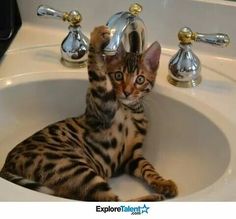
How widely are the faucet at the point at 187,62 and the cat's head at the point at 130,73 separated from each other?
4cm

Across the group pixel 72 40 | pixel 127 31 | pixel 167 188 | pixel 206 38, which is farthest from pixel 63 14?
pixel 167 188

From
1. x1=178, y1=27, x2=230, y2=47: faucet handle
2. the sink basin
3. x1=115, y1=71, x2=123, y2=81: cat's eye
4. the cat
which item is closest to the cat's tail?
the cat

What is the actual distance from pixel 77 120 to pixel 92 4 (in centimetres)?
24

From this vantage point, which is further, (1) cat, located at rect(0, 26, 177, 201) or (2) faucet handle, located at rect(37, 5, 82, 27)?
(2) faucet handle, located at rect(37, 5, 82, 27)

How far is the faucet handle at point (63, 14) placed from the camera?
→ 0.89m

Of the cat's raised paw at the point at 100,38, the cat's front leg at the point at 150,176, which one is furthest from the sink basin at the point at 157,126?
the cat's raised paw at the point at 100,38

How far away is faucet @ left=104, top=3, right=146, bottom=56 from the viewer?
77 centimetres

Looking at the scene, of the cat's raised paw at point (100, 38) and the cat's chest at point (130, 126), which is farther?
the cat's chest at point (130, 126)

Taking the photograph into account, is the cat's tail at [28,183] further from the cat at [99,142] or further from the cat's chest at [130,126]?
the cat's chest at [130,126]

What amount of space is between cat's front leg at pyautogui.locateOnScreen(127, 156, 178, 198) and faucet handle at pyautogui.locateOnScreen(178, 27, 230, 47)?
233 mm

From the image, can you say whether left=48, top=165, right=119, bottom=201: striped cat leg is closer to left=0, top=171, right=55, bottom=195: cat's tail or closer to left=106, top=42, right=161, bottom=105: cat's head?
left=0, top=171, right=55, bottom=195: cat's tail

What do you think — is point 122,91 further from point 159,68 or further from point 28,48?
point 28,48

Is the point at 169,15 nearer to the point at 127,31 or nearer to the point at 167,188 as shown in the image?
the point at 127,31

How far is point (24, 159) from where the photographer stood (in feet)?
2.64
